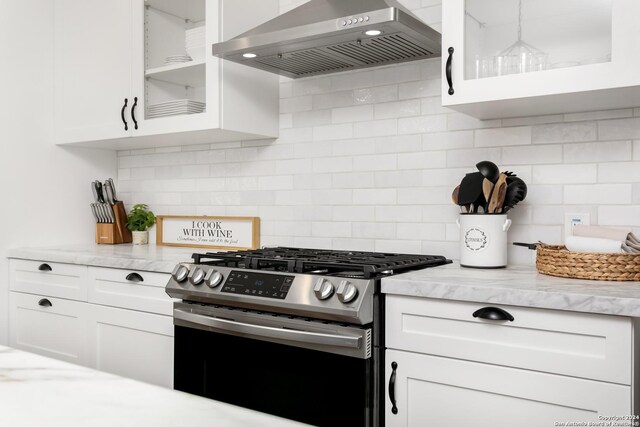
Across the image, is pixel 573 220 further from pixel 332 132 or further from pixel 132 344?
pixel 132 344

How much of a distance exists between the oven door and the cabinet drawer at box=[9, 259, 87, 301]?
81 cm

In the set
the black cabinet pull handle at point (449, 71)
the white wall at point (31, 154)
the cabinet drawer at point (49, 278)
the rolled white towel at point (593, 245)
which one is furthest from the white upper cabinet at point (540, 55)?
the white wall at point (31, 154)

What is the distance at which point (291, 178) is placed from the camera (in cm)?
289

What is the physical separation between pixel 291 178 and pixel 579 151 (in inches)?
51.9

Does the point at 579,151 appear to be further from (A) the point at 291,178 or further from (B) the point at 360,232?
(A) the point at 291,178

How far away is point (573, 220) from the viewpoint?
219cm

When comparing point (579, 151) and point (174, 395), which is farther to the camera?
point (579, 151)

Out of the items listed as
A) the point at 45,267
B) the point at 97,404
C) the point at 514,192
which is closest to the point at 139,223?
the point at 45,267

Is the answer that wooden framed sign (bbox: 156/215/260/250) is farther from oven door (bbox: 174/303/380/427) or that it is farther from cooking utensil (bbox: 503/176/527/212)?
cooking utensil (bbox: 503/176/527/212)

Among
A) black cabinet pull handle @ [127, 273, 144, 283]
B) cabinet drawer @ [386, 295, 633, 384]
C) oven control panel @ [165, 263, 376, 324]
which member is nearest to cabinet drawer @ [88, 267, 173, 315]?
black cabinet pull handle @ [127, 273, 144, 283]

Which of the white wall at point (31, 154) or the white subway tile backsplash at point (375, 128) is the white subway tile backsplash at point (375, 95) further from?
the white wall at point (31, 154)

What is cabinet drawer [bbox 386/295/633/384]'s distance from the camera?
1508mm

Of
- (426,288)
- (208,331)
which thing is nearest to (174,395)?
(426,288)

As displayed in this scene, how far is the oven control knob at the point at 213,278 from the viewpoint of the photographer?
211 centimetres
